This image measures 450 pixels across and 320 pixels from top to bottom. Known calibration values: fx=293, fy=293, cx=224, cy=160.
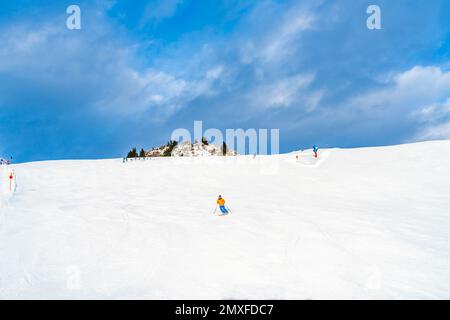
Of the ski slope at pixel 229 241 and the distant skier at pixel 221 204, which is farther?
the distant skier at pixel 221 204

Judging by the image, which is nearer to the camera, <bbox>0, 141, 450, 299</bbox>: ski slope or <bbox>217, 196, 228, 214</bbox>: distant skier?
<bbox>0, 141, 450, 299</bbox>: ski slope

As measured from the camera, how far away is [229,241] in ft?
38.5

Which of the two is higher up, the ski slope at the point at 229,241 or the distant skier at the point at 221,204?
the distant skier at the point at 221,204

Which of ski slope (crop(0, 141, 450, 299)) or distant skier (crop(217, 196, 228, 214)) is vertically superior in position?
distant skier (crop(217, 196, 228, 214))

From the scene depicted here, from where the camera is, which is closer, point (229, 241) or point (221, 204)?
point (229, 241)

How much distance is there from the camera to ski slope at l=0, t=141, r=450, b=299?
27.2ft

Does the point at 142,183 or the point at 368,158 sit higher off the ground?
the point at 368,158

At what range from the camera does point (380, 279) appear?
8.82 m

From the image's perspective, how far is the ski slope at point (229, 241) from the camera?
830 centimetres
